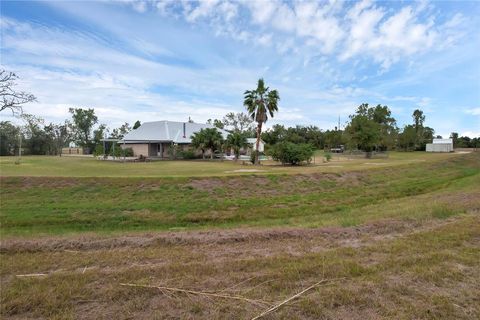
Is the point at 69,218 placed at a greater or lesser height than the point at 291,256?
lesser

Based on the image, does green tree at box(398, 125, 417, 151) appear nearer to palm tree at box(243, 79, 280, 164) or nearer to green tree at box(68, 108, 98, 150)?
palm tree at box(243, 79, 280, 164)

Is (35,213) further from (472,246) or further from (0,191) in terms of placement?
(472,246)

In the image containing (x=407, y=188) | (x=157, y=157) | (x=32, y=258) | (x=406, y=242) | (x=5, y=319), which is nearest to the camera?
(x=5, y=319)

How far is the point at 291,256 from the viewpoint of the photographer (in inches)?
188

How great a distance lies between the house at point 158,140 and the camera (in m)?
41.7

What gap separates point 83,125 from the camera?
72.4m

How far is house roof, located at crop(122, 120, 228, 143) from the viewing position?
42.6 m

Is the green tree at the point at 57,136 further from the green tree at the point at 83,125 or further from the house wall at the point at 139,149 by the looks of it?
the house wall at the point at 139,149

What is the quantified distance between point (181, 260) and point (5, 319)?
7.26 ft

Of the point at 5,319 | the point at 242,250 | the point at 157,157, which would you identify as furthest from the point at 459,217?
the point at 157,157

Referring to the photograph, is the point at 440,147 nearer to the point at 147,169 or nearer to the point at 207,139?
the point at 207,139

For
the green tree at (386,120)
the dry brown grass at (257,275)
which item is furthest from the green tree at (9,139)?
the green tree at (386,120)

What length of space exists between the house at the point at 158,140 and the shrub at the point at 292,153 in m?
13.6

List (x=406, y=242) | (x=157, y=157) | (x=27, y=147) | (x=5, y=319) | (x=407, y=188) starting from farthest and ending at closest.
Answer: (x=27, y=147)
(x=157, y=157)
(x=407, y=188)
(x=406, y=242)
(x=5, y=319)
